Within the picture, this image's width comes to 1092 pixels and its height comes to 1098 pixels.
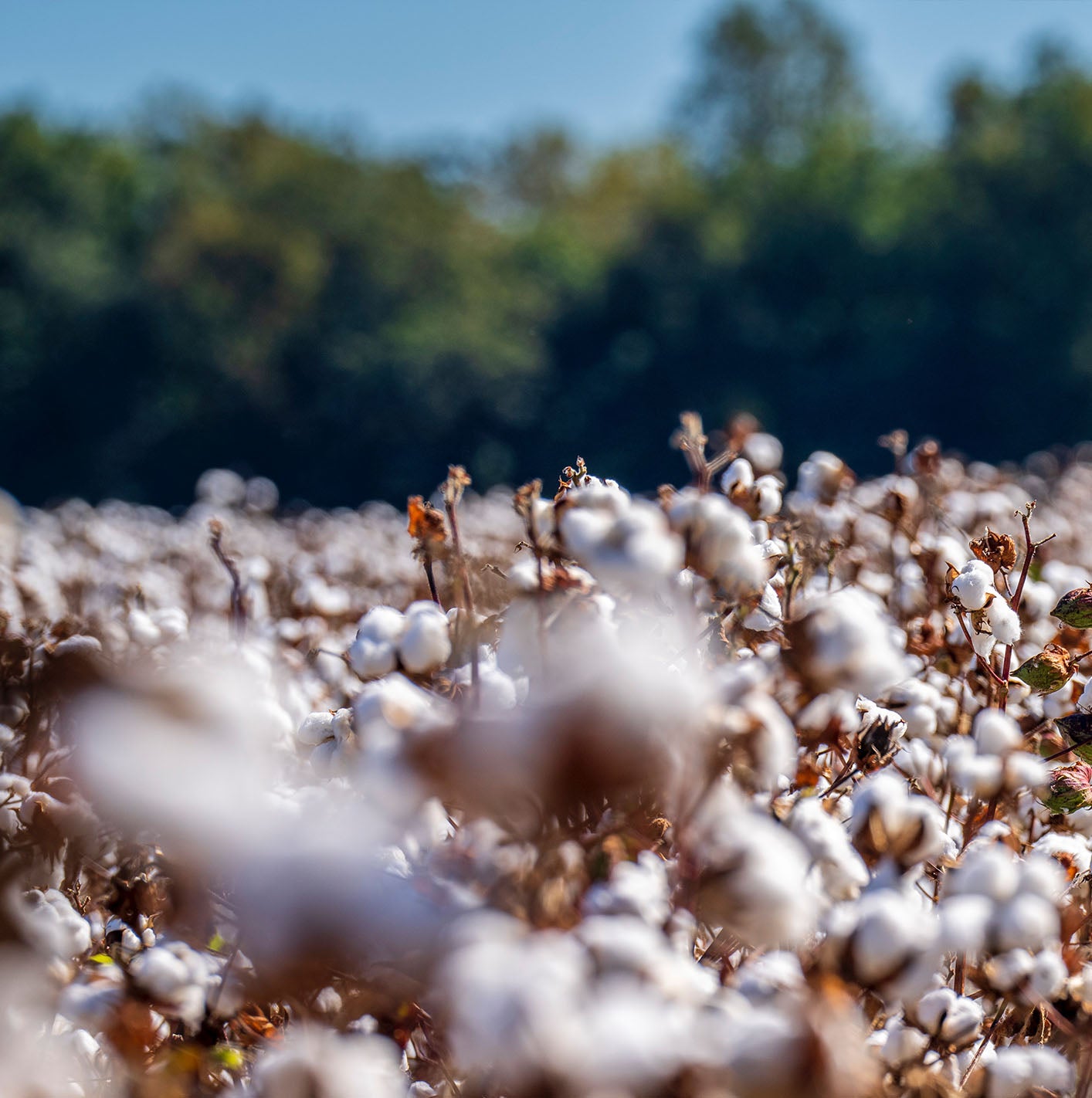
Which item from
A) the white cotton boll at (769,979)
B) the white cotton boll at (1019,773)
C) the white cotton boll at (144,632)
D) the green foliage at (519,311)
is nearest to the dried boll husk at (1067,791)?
the white cotton boll at (1019,773)

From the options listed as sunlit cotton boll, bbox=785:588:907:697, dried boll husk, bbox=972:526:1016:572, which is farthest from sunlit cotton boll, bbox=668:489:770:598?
dried boll husk, bbox=972:526:1016:572

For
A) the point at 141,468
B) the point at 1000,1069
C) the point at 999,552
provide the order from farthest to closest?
1. the point at 141,468
2. the point at 999,552
3. the point at 1000,1069

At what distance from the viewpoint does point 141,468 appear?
80.0 feet

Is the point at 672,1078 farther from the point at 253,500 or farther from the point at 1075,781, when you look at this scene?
the point at 253,500

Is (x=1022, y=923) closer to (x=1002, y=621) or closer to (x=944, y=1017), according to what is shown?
(x=944, y=1017)

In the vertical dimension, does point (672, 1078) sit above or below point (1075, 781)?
below

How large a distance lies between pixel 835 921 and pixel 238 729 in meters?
0.52

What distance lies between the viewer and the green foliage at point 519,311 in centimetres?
2042

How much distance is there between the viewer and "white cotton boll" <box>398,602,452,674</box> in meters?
1.19

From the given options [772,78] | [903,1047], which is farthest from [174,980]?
[772,78]

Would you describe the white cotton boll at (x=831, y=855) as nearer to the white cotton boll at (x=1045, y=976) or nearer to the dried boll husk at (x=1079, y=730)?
the white cotton boll at (x=1045, y=976)

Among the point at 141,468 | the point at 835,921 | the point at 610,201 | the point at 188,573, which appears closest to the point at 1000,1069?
the point at 835,921

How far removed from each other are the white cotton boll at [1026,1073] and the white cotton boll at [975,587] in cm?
68

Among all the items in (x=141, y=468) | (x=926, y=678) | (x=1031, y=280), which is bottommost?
(x=926, y=678)
